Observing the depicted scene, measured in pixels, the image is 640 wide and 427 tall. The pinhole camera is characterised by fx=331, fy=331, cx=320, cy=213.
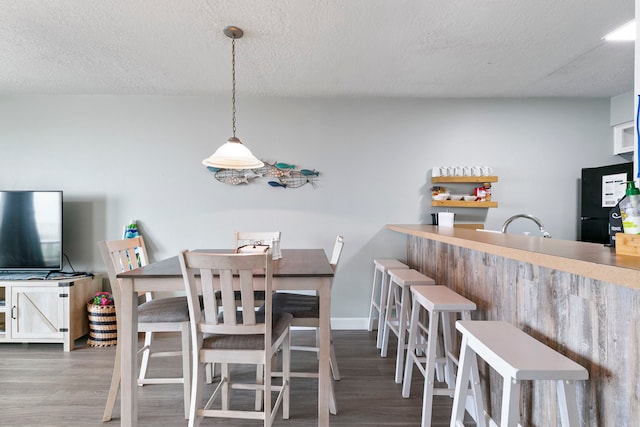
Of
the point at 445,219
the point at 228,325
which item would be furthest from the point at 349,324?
the point at 228,325

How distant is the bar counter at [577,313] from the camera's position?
0.98m

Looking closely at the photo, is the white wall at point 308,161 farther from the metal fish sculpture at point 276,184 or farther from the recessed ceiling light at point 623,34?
the recessed ceiling light at point 623,34

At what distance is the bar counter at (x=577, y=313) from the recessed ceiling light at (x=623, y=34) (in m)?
1.72

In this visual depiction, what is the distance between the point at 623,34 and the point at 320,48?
6.72 feet

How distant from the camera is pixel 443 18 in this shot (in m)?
2.07

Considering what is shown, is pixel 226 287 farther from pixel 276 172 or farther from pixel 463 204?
pixel 463 204

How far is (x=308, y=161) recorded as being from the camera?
346 centimetres

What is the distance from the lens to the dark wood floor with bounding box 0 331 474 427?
1896 millimetres

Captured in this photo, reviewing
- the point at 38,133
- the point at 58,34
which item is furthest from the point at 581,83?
the point at 38,133

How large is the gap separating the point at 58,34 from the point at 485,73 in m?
3.27

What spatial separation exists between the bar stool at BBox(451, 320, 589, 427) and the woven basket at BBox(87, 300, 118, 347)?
296 centimetres

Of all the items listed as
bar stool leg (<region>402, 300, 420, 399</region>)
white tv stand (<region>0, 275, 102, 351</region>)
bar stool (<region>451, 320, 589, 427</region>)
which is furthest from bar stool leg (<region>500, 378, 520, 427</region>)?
white tv stand (<region>0, 275, 102, 351</region>)

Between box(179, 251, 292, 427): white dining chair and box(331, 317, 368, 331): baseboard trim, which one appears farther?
box(331, 317, 368, 331): baseboard trim

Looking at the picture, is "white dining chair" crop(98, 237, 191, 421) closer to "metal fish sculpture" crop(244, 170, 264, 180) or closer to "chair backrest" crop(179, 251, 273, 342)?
"chair backrest" crop(179, 251, 273, 342)
